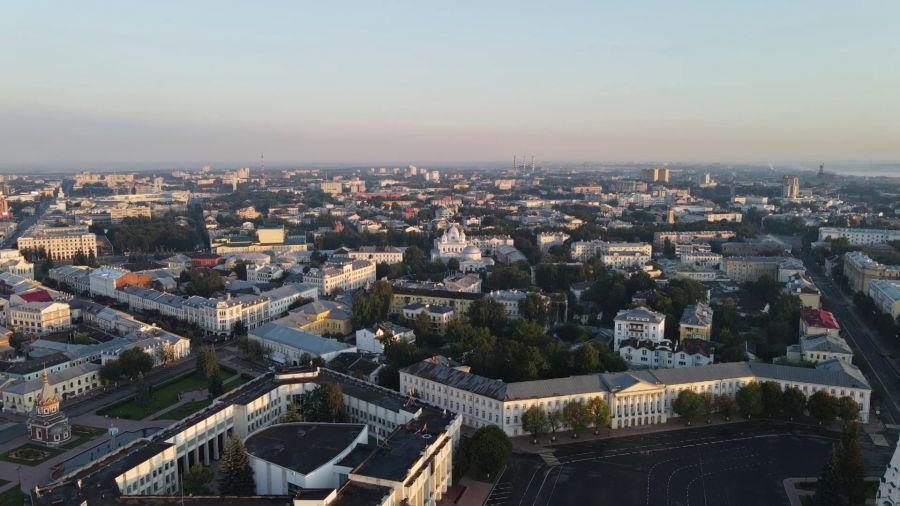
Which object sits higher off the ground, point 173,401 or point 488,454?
point 488,454

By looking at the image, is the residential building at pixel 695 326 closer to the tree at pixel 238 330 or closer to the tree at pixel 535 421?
the tree at pixel 535 421

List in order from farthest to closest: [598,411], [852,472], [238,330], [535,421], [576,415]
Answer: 1. [238,330]
2. [598,411]
3. [576,415]
4. [535,421]
5. [852,472]

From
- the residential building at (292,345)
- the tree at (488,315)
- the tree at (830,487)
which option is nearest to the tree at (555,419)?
the tree at (830,487)

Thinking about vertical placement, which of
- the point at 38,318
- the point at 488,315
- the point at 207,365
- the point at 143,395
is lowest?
the point at 143,395

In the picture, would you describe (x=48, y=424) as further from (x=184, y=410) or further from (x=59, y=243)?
(x=59, y=243)

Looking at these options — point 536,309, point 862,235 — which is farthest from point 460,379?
point 862,235
